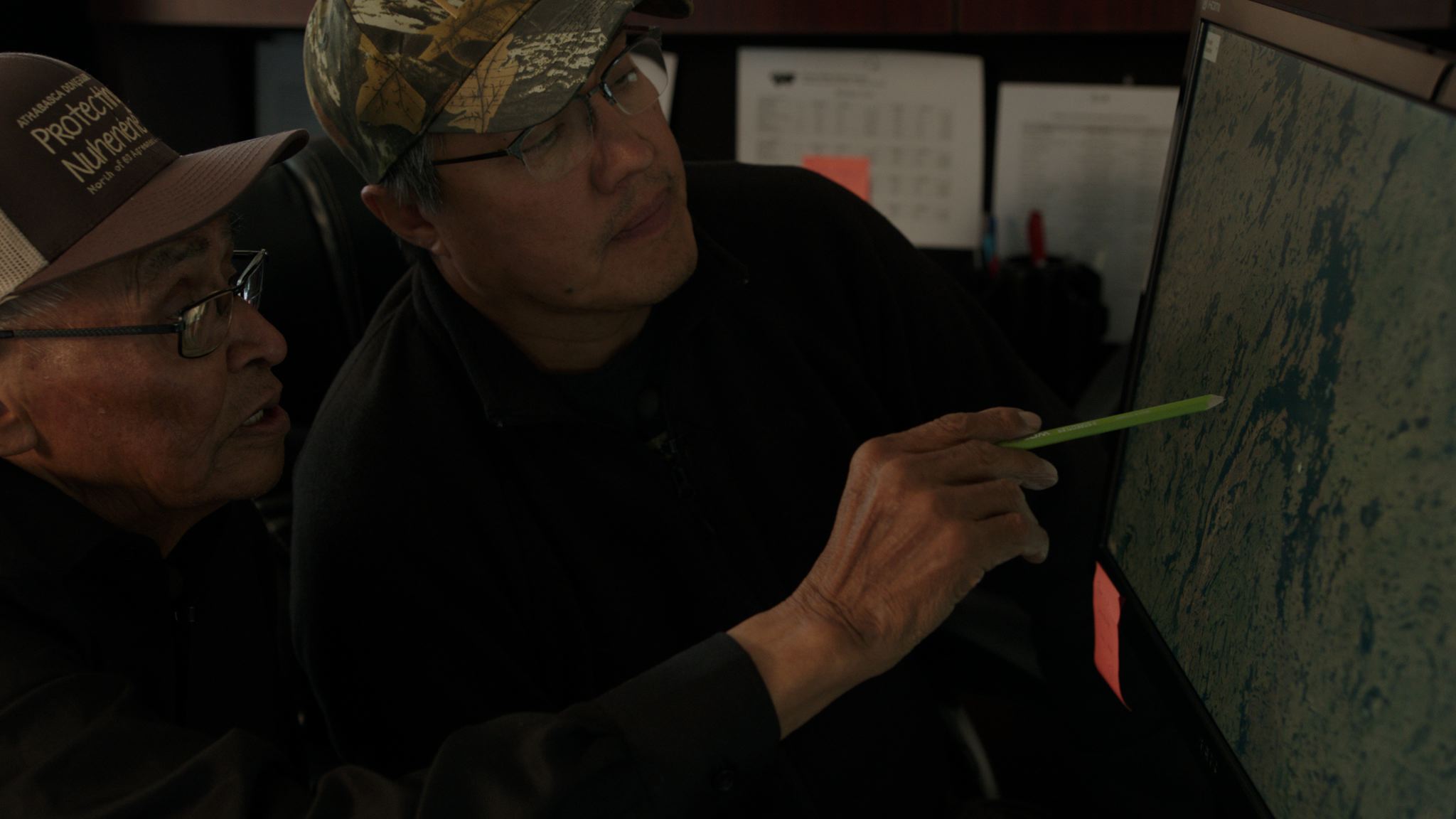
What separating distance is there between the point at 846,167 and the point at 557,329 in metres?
0.97

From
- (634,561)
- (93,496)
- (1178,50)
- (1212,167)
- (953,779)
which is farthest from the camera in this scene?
(1178,50)

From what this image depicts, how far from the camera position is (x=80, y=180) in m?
0.80

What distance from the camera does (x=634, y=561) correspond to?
114 centimetres

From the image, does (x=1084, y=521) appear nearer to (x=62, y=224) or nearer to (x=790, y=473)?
(x=790, y=473)

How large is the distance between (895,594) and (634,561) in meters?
0.40

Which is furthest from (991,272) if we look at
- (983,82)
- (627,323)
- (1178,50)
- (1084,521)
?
(627,323)

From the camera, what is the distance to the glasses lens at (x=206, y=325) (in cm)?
82

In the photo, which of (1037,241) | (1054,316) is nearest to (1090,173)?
(1037,241)

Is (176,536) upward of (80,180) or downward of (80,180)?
downward

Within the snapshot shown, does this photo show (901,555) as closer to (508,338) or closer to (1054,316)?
(508,338)

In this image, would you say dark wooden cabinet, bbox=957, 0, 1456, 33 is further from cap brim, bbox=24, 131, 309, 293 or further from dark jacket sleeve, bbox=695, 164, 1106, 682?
cap brim, bbox=24, 131, 309, 293

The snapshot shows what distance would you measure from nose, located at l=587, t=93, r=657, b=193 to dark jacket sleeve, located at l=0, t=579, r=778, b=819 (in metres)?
0.50

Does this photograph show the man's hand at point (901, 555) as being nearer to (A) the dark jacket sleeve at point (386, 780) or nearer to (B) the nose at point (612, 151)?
(A) the dark jacket sleeve at point (386, 780)

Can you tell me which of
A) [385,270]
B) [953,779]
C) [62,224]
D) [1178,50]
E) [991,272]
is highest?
[62,224]
